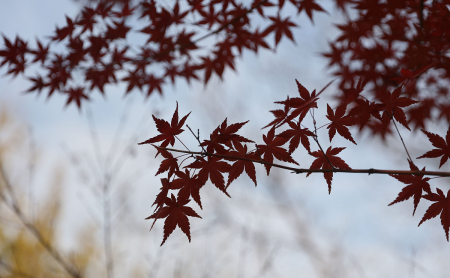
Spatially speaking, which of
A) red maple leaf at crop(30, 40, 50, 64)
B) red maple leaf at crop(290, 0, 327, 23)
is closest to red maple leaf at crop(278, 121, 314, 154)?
red maple leaf at crop(290, 0, 327, 23)

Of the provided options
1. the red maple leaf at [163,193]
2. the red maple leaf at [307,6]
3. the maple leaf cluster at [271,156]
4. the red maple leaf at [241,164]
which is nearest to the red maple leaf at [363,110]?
the maple leaf cluster at [271,156]

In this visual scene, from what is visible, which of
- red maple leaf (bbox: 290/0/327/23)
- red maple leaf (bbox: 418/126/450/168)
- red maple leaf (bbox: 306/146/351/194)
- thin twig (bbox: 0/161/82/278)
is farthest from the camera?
thin twig (bbox: 0/161/82/278)

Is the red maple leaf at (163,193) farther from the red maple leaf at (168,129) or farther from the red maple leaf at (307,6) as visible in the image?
the red maple leaf at (307,6)

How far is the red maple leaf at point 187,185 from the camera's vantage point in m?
1.12

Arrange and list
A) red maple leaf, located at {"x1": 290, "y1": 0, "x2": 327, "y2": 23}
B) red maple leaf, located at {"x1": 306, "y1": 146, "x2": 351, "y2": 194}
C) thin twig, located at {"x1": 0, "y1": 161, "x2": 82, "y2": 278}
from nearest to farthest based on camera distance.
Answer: red maple leaf, located at {"x1": 306, "y1": 146, "x2": 351, "y2": 194}
red maple leaf, located at {"x1": 290, "y1": 0, "x2": 327, "y2": 23}
thin twig, located at {"x1": 0, "y1": 161, "x2": 82, "y2": 278}

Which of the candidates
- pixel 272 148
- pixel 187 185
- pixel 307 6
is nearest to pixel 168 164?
pixel 187 185

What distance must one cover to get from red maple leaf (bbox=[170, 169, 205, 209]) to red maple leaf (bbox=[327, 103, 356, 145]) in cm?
59

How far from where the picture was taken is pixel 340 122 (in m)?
1.19

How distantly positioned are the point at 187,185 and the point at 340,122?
2.21 feet

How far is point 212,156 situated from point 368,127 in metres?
2.90

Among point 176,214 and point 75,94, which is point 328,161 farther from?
point 75,94

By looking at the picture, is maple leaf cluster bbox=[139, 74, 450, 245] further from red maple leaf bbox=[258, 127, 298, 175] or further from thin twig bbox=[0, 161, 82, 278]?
thin twig bbox=[0, 161, 82, 278]

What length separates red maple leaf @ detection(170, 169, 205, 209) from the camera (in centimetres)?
112

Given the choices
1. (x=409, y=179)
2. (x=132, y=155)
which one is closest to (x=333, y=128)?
(x=409, y=179)
